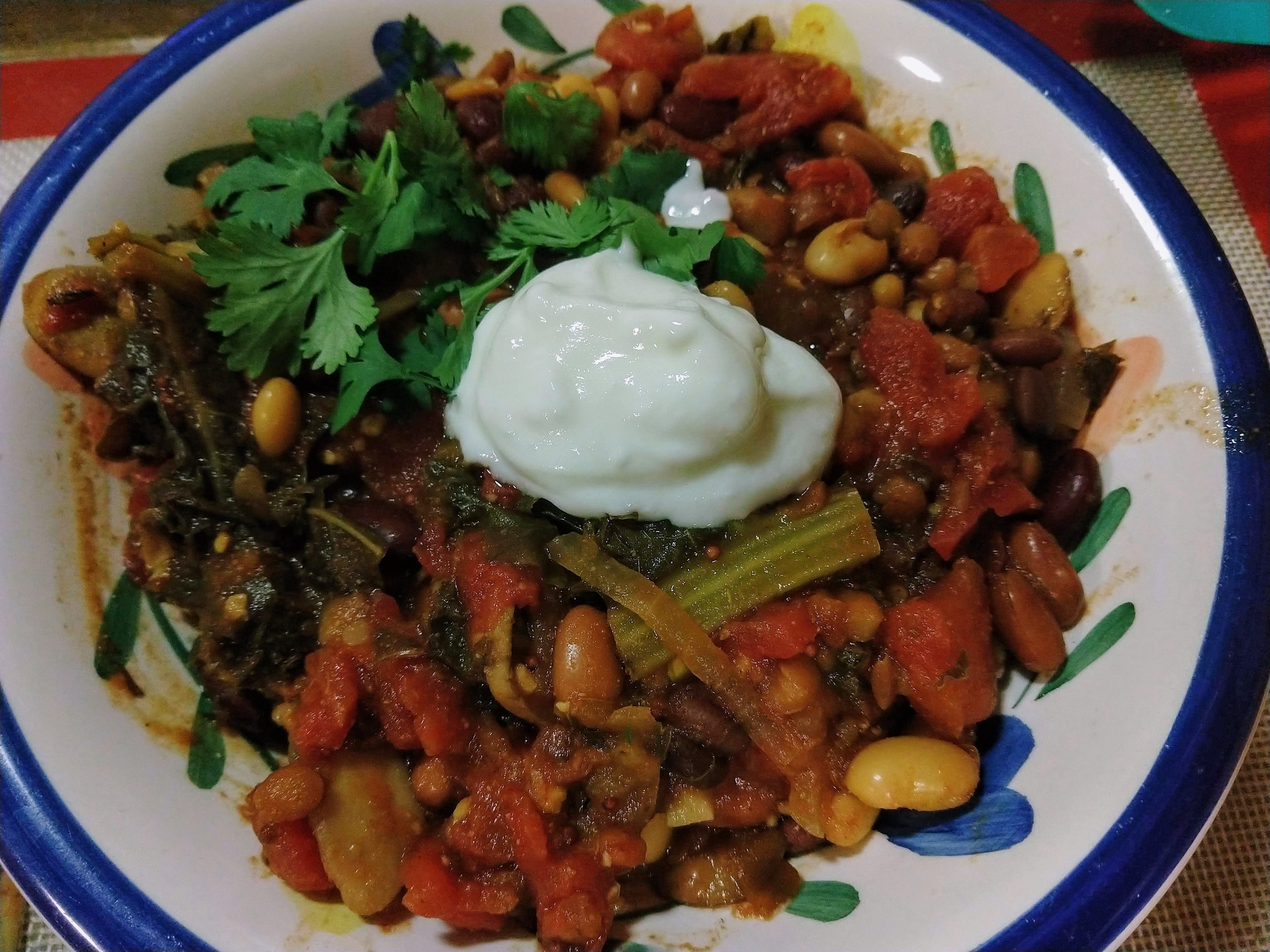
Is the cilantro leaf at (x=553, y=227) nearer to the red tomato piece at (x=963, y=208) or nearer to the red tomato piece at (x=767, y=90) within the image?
the red tomato piece at (x=767, y=90)

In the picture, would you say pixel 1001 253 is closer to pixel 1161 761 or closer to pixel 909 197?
pixel 909 197

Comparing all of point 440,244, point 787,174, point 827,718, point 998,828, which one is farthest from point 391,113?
point 998,828

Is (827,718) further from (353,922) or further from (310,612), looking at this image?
(310,612)

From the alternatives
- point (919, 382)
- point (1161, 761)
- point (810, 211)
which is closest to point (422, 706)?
point (919, 382)

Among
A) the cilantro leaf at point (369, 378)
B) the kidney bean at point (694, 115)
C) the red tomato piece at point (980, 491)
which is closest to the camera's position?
the red tomato piece at point (980, 491)

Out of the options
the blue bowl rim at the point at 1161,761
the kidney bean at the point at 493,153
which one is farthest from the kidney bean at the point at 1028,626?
the kidney bean at the point at 493,153

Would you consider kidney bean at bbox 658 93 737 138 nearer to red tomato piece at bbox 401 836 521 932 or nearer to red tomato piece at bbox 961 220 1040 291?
red tomato piece at bbox 961 220 1040 291

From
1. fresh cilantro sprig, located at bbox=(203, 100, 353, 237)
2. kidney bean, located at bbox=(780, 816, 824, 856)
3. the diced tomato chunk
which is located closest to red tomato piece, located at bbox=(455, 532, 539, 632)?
the diced tomato chunk
